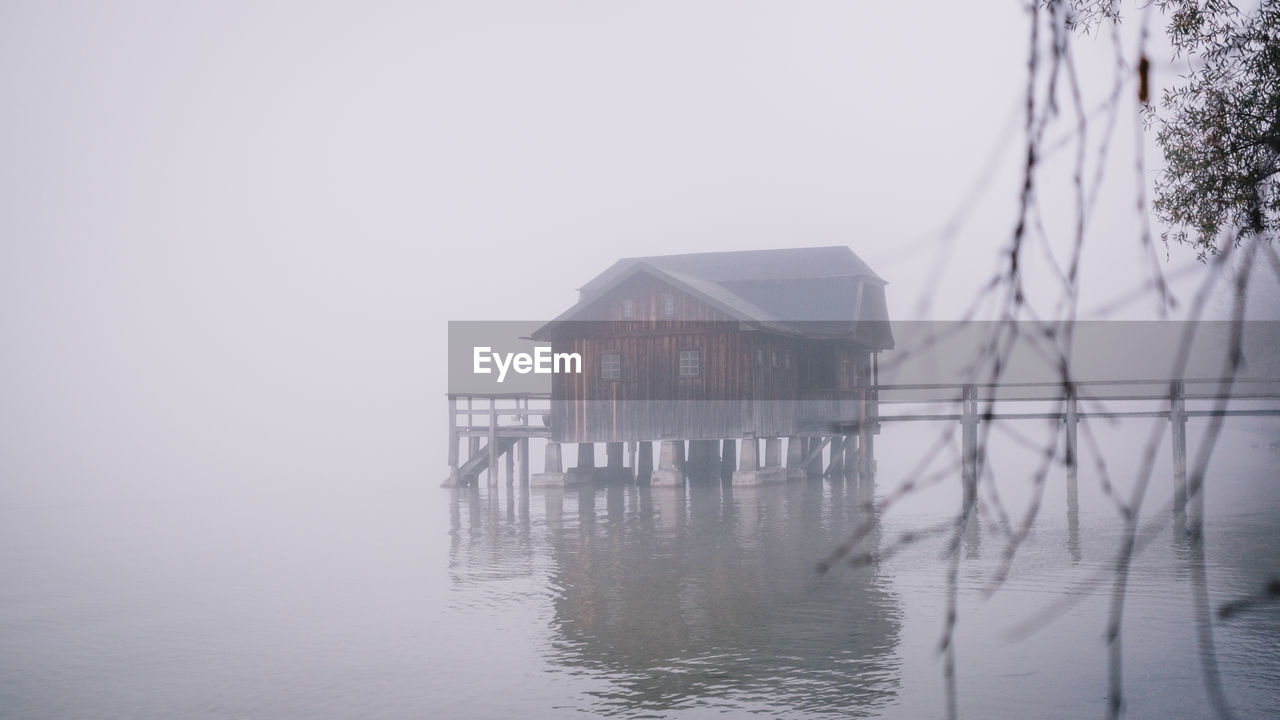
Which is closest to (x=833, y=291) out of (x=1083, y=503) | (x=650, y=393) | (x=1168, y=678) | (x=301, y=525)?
(x=650, y=393)

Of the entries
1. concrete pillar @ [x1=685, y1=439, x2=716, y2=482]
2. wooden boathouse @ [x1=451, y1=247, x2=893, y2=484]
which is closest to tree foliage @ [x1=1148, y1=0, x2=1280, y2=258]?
wooden boathouse @ [x1=451, y1=247, x2=893, y2=484]

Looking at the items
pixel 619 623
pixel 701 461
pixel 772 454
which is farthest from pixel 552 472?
pixel 619 623

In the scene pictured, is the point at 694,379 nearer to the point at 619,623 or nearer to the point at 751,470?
the point at 751,470

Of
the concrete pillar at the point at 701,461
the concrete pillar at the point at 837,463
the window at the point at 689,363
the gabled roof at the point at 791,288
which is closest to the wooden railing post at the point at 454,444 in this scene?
the gabled roof at the point at 791,288

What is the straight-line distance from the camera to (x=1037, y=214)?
1896mm

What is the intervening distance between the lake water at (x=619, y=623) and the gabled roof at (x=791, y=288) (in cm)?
1212

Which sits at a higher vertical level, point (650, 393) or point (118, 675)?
point (650, 393)

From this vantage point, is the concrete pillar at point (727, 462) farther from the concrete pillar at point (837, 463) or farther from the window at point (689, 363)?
the window at point (689, 363)

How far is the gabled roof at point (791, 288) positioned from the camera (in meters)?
39.9

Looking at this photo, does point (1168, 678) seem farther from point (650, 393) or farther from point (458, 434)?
point (458, 434)

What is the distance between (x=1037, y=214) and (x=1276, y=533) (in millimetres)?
25040

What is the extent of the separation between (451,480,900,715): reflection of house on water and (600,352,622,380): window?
769cm

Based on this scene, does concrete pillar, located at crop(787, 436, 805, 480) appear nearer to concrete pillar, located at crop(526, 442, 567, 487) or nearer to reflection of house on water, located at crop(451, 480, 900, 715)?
concrete pillar, located at crop(526, 442, 567, 487)

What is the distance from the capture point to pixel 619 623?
1523 centimetres
